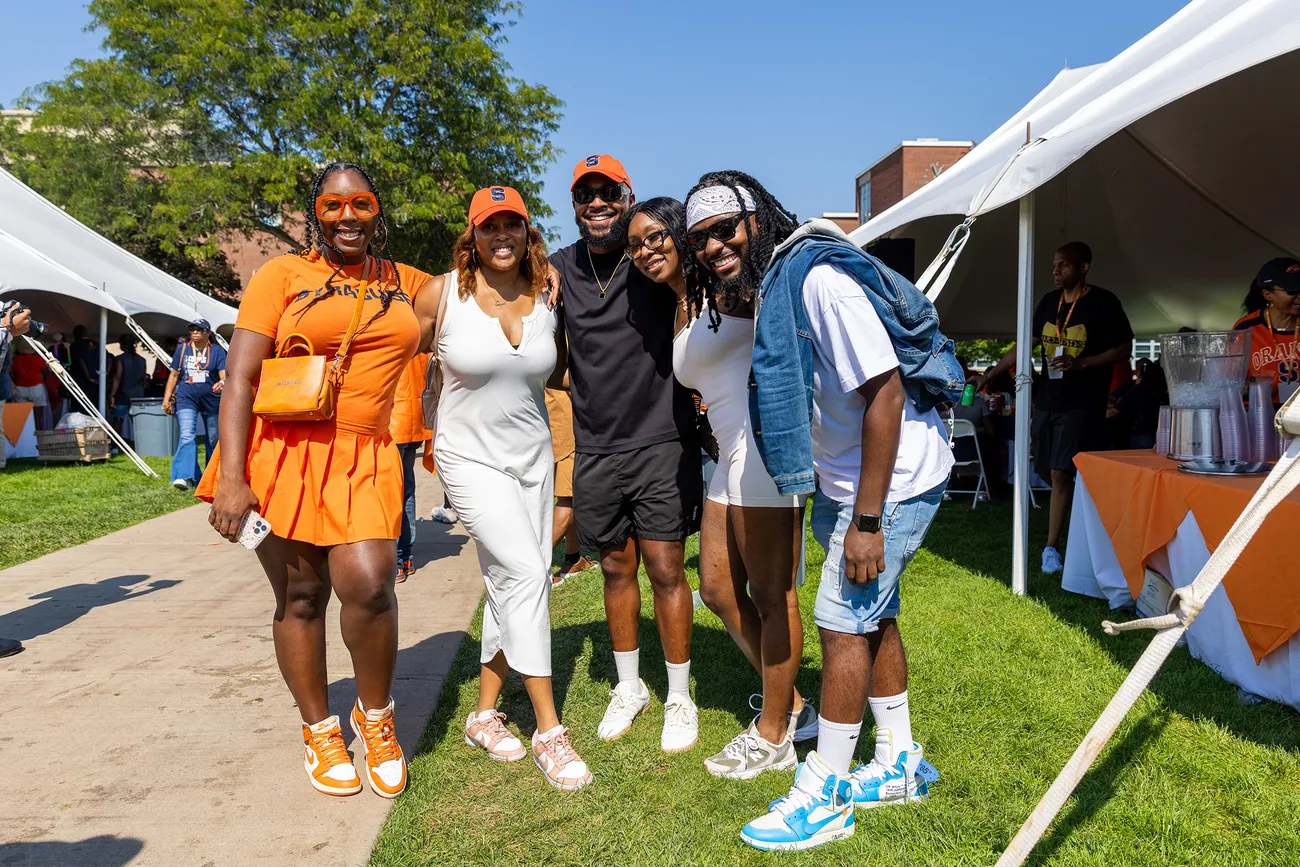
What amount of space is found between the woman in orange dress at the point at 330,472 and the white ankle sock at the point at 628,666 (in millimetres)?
923

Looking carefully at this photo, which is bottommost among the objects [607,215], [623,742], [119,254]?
[623,742]

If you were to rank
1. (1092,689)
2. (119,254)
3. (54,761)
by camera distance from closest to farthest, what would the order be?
(54,761) → (1092,689) → (119,254)

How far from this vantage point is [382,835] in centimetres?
275

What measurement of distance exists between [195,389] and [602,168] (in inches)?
339

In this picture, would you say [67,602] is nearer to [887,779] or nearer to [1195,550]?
[887,779]

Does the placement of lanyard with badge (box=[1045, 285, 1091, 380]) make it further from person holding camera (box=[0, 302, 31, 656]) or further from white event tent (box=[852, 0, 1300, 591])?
person holding camera (box=[0, 302, 31, 656])

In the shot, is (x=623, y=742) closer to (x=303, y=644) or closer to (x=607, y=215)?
(x=303, y=644)

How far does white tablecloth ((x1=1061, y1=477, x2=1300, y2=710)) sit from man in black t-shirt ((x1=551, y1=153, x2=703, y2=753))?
1899 mm

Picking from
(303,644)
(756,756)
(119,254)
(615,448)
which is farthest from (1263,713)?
(119,254)

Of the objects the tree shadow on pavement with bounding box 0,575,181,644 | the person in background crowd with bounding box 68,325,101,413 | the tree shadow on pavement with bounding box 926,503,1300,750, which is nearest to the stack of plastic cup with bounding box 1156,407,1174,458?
the tree shadow on pavement with bounding box 926,503,1300,750

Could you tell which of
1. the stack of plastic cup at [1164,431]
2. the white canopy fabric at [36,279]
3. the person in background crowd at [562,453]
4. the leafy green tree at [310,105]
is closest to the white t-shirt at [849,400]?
the stack of plastic cup at [1164,431]

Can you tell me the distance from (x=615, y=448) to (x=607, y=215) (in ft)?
2.93

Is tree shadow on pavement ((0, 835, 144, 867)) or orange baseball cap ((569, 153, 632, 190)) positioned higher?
orange baseball cap ((569, 153, 632, 190))

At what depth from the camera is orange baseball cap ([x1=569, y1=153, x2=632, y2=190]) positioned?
3.46 meters
